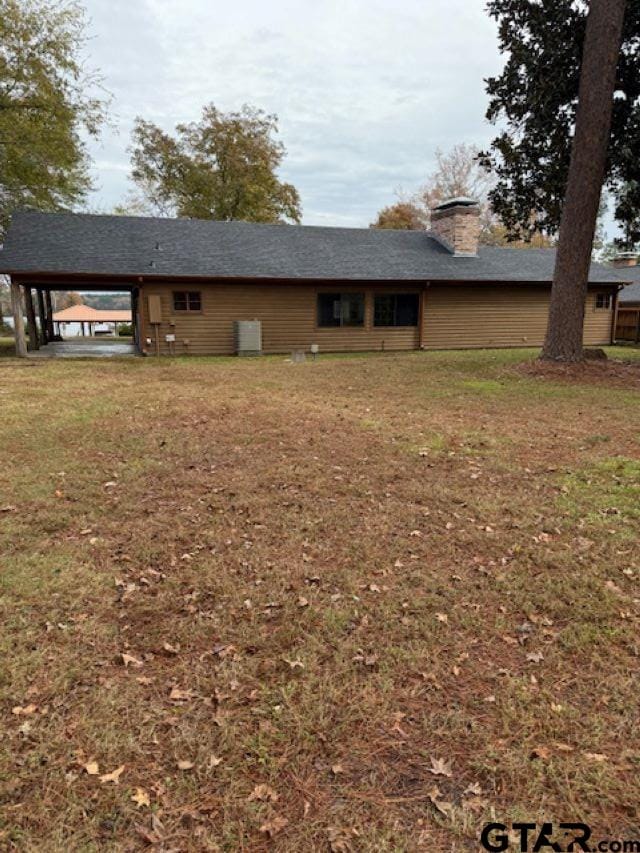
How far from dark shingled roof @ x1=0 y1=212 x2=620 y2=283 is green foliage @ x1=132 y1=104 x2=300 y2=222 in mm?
12823

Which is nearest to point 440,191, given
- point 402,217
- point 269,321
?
point 402,217

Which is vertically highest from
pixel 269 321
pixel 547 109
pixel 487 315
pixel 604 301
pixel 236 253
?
pixel 547 109

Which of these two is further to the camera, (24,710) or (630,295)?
(630,295)

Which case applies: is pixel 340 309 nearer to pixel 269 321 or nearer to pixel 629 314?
pixel 269 321

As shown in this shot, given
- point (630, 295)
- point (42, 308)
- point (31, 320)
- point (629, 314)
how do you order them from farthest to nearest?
point (630, 295)
point (629, 314)
point (42, 308)
point (31, 320)

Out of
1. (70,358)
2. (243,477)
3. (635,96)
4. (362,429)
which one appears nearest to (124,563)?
(243,477)

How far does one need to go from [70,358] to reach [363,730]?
14.4 meters

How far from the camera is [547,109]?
12.2 metres

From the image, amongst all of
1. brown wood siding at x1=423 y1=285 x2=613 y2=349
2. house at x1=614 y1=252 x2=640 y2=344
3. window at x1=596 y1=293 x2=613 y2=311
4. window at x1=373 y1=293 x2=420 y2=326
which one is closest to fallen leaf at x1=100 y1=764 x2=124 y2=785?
window at x1=373 y1=293 x2=420 y2=326

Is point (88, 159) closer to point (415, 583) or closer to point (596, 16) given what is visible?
point (596, 16)

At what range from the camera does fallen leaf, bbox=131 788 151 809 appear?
181 cm

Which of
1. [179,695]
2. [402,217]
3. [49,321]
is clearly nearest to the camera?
[179,695]

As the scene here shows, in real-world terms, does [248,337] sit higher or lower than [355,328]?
lower

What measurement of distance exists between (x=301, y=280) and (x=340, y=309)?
1926mm
